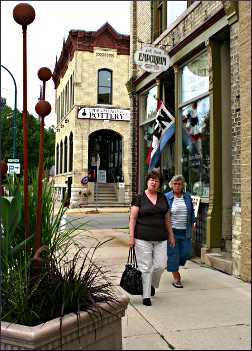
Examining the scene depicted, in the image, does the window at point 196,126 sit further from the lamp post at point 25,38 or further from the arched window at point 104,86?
the arched window at point 104,86

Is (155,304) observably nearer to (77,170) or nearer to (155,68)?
(155,68)

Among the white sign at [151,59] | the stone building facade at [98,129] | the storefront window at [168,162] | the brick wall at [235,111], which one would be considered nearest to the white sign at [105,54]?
the stone building facade at [98,129]

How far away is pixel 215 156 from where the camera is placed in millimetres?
7070

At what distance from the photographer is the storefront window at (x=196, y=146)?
7.60m

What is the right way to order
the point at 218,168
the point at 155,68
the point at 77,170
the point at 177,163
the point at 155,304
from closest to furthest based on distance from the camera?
the point at 155,304, the point at 218,168, the point at 155,68, the point at 177,163, the point at 77,170

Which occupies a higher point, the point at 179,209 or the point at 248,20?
the point at 248,20

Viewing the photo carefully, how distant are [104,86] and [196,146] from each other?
1929 centimetres

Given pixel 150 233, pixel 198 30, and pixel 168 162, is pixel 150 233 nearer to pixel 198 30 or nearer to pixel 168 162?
pixel 198 30

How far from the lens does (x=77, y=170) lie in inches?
996

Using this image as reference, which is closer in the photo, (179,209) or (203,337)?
(203,337)

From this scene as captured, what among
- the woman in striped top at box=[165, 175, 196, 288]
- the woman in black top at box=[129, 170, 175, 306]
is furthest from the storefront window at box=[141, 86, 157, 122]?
the woman in black top at box=[129, 170, 175, 306]

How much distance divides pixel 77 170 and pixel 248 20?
938 inches

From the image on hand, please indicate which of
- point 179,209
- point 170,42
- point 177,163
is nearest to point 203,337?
point 179,209

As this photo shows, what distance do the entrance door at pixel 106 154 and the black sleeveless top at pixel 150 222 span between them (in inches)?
863
